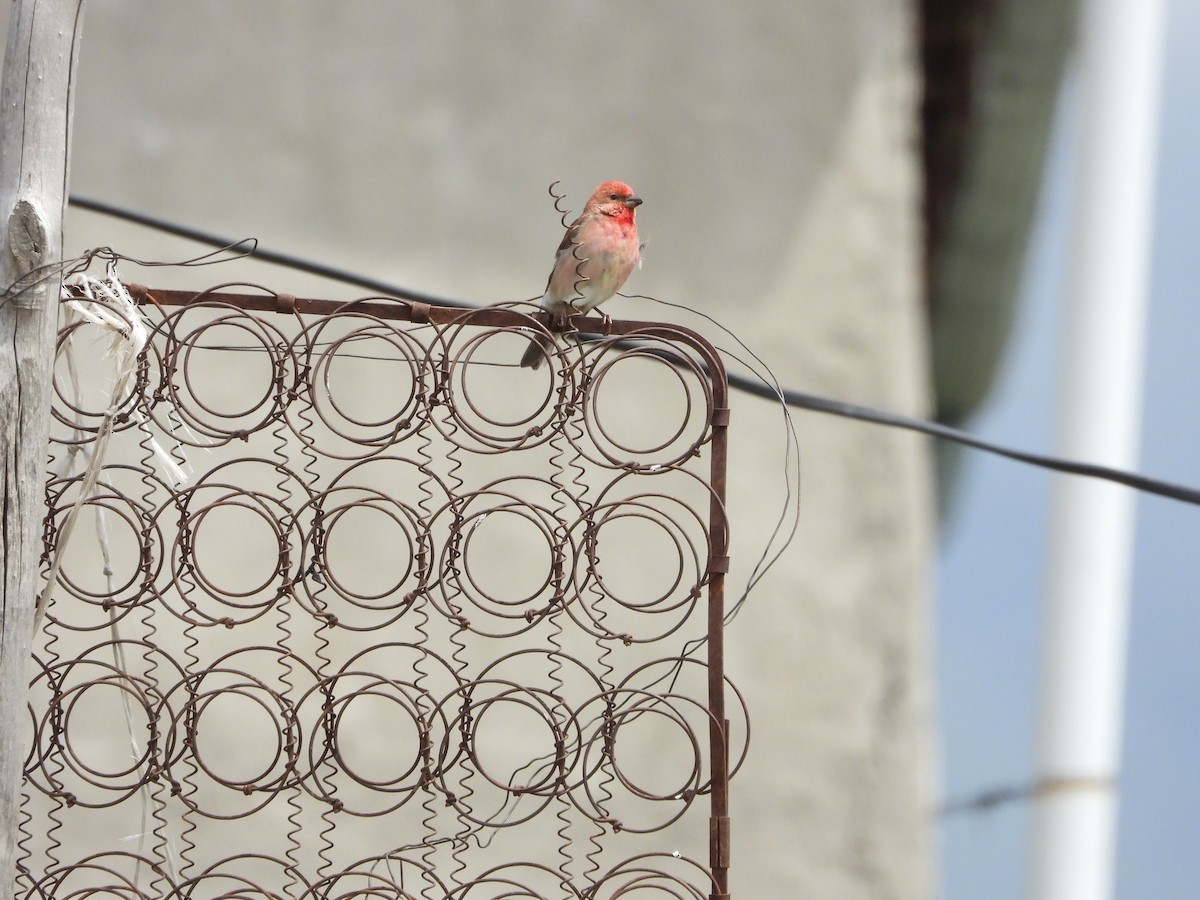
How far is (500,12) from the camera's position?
2766 millimetres

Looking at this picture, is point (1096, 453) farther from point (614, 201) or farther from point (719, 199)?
point (614, 201)

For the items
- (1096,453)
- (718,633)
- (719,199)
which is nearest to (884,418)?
(718,633)

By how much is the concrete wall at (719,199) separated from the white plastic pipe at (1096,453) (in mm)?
502

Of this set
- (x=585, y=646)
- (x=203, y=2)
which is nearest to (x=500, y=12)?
(x=203, y=2)

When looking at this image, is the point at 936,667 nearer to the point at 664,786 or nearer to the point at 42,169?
the point at 664,786

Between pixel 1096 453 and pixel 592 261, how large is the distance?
53.3 inches

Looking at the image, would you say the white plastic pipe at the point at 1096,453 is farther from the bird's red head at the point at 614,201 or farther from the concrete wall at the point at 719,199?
the bird's red head at the point at 614,201

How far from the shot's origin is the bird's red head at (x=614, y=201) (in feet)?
5.09

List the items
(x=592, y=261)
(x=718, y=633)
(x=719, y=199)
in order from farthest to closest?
(x=719, y=199) < (x=592, y=261) < (x=718, y=633)

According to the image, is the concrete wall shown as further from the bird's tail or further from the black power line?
the bird's tail

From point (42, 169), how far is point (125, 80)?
4.69 feet

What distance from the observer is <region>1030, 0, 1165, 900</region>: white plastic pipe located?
233 cm

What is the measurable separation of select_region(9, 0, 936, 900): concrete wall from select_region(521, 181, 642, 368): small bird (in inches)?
42.2

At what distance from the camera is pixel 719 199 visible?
9.37ft
